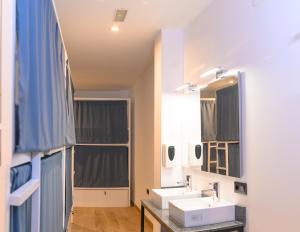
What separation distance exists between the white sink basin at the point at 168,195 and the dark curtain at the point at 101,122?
4.14m

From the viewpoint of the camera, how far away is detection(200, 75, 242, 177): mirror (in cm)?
250

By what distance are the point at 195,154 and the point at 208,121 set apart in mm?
419

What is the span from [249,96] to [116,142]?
5.20 m

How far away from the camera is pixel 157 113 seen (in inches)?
150

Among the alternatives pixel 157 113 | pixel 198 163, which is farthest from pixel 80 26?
pixel 198 163

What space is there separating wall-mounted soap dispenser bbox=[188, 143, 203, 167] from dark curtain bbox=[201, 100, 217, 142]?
12cm

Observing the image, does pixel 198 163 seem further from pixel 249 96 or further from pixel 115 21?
pixel 115 21

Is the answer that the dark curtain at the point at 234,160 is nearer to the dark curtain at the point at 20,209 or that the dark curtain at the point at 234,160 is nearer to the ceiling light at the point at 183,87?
the ceiling light at the point at 183,87

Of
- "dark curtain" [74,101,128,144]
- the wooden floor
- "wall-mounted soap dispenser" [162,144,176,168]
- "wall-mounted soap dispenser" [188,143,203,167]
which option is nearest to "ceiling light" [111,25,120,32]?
"wall-mounted soap dispenser" [162,144,176,168]

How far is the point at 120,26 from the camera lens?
3580 millimetres

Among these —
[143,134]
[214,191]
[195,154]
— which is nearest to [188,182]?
[195,154]

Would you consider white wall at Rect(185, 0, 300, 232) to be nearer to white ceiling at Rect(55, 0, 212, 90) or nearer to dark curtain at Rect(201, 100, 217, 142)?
dark curtain at Rect(201, 100, 217, 142)

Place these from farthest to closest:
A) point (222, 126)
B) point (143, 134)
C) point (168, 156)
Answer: point (143, 134), point (168, 156), point (222, 126)

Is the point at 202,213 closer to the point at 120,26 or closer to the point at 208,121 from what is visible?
the point at 208,121
